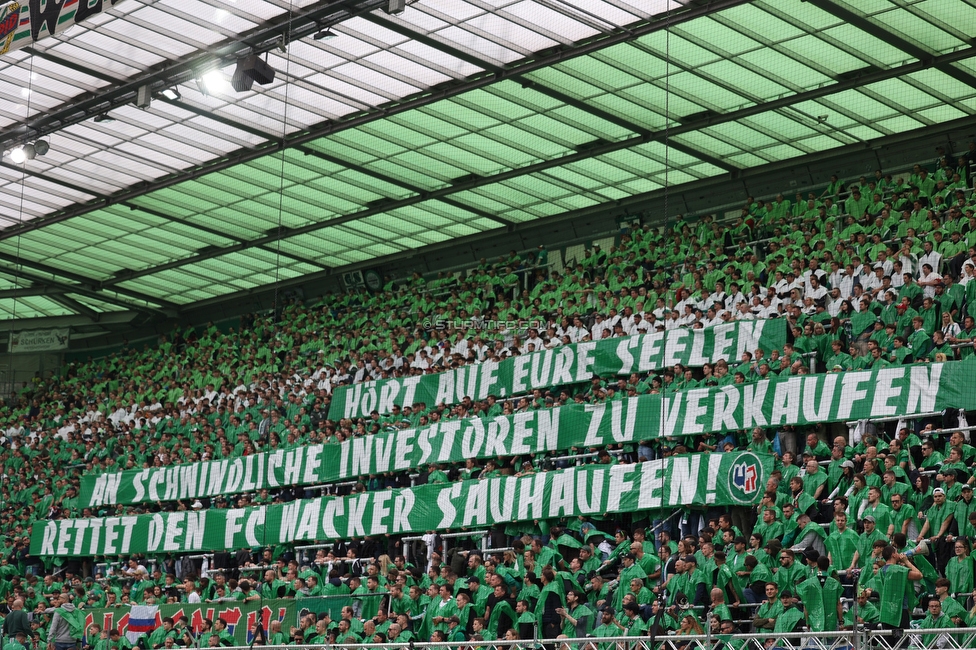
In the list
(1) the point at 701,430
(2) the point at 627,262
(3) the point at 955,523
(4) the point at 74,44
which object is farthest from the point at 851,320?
(4) the point at 74,44

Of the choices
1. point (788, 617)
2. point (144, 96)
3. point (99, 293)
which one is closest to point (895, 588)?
point (788, 617)

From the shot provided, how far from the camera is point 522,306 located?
85.2 ft

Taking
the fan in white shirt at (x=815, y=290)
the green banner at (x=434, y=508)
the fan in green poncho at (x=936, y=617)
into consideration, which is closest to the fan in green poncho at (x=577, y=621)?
the green banner at (x=434, y=508)

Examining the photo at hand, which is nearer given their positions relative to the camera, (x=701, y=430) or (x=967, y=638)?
(x=967, y=638)

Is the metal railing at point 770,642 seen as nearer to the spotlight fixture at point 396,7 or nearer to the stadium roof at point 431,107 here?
the stadium roof at point 431,107

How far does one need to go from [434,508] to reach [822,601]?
7.87 meters

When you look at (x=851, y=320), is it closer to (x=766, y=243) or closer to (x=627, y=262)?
(x=766, y=243)

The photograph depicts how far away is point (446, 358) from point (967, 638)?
13.9 metres

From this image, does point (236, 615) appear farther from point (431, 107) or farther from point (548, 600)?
point (431, 107)

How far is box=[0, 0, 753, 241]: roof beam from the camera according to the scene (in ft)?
69.9

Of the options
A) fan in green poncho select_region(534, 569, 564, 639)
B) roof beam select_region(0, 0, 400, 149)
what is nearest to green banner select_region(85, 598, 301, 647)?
fan in green poncho select_region(534, 569, 564, 639)

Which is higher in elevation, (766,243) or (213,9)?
(213,9)

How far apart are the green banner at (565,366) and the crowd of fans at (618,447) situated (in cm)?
26

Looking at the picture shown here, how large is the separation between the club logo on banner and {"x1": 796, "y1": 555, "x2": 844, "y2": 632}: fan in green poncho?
2.69m
